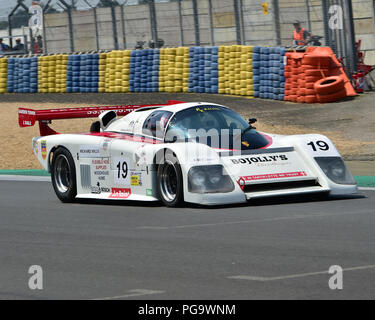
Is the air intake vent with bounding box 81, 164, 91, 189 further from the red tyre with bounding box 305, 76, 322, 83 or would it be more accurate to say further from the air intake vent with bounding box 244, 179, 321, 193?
the red tyre with bounding box 305, 76, 322, 83

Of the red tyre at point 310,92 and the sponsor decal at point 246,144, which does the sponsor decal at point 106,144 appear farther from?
the red tyre at point 310,92

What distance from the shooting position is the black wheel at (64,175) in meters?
12.5

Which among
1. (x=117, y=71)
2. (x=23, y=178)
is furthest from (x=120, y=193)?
(x=117, y=71)

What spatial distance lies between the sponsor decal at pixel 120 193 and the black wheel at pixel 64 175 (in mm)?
877

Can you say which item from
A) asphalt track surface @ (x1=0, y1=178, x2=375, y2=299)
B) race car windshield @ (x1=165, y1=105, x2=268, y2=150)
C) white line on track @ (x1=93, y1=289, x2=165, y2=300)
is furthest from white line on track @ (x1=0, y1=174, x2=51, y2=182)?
white line on track @ (x1=93, y1=289, x2=165, y2=300)

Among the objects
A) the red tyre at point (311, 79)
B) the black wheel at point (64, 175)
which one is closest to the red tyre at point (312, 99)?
the red tyre at point (311, 79)

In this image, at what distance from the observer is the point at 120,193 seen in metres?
11.7

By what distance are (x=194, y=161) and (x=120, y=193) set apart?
5.14 ft

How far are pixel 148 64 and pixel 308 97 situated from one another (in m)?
5.92

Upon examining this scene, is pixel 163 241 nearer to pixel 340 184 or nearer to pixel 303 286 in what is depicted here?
pixel 303 286

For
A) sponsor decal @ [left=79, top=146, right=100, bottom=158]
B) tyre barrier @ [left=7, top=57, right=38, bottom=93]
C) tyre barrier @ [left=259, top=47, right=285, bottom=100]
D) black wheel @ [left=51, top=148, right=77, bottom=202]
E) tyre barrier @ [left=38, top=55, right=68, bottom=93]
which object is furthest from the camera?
tyre barrier @ [left=7, top=57, right=38, bottom=93]

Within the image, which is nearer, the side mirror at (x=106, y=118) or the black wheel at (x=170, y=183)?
the black wheel at (x=170, y=183)

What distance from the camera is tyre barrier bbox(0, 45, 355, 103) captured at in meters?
22.9

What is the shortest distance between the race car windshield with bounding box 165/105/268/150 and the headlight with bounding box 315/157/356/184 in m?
Result: 0.77
